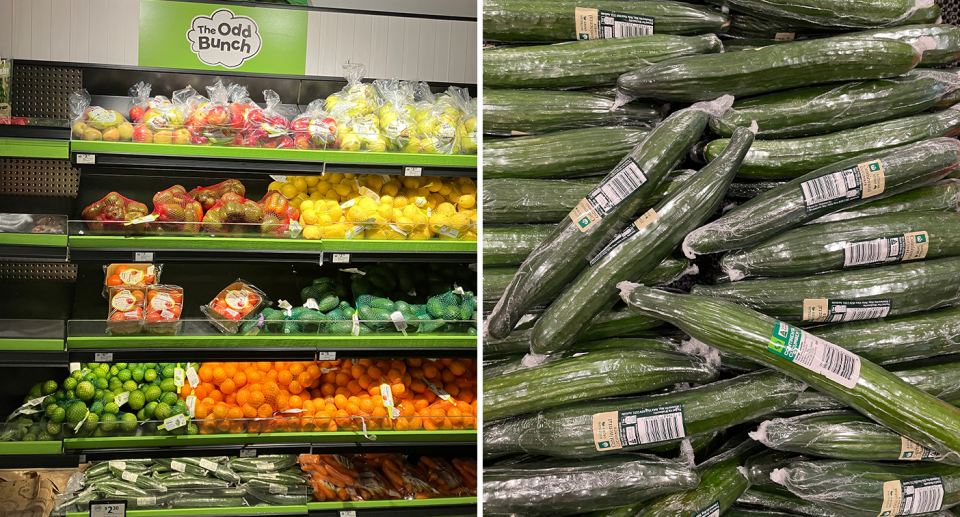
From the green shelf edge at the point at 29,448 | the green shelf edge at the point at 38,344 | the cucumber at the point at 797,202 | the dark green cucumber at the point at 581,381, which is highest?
the cucumber at the point at 797,202

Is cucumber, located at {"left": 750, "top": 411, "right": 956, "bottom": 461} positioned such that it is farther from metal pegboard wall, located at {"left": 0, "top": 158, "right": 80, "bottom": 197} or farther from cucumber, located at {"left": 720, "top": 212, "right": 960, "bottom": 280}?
metal pegboard wall, located at {"left": 0, "top": 158, "right": 80, "bottom": 197}

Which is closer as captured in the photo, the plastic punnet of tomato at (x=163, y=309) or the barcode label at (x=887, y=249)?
the barcode label at (x=887, y=249)

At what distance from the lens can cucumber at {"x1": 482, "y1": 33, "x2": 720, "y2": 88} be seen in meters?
0.86

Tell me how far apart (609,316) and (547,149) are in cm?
24

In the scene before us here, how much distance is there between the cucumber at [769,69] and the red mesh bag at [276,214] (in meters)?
2.03

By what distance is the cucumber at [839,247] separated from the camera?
82 centimetres

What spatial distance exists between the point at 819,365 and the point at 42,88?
329 centimetres

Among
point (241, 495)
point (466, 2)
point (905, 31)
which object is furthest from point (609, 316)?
point (466, 2)

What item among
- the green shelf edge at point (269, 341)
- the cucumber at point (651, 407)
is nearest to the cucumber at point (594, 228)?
the cucumber at point (651, 407)

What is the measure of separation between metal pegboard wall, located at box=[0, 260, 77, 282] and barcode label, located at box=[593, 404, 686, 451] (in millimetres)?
2911

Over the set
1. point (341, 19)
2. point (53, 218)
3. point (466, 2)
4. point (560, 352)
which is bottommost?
point (560, 352)

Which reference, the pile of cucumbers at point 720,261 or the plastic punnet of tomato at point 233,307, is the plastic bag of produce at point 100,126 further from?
the pile of cucumbers at point 720,261

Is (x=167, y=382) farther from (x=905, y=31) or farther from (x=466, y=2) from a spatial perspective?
(x=905, y=31)

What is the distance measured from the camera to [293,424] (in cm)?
270
